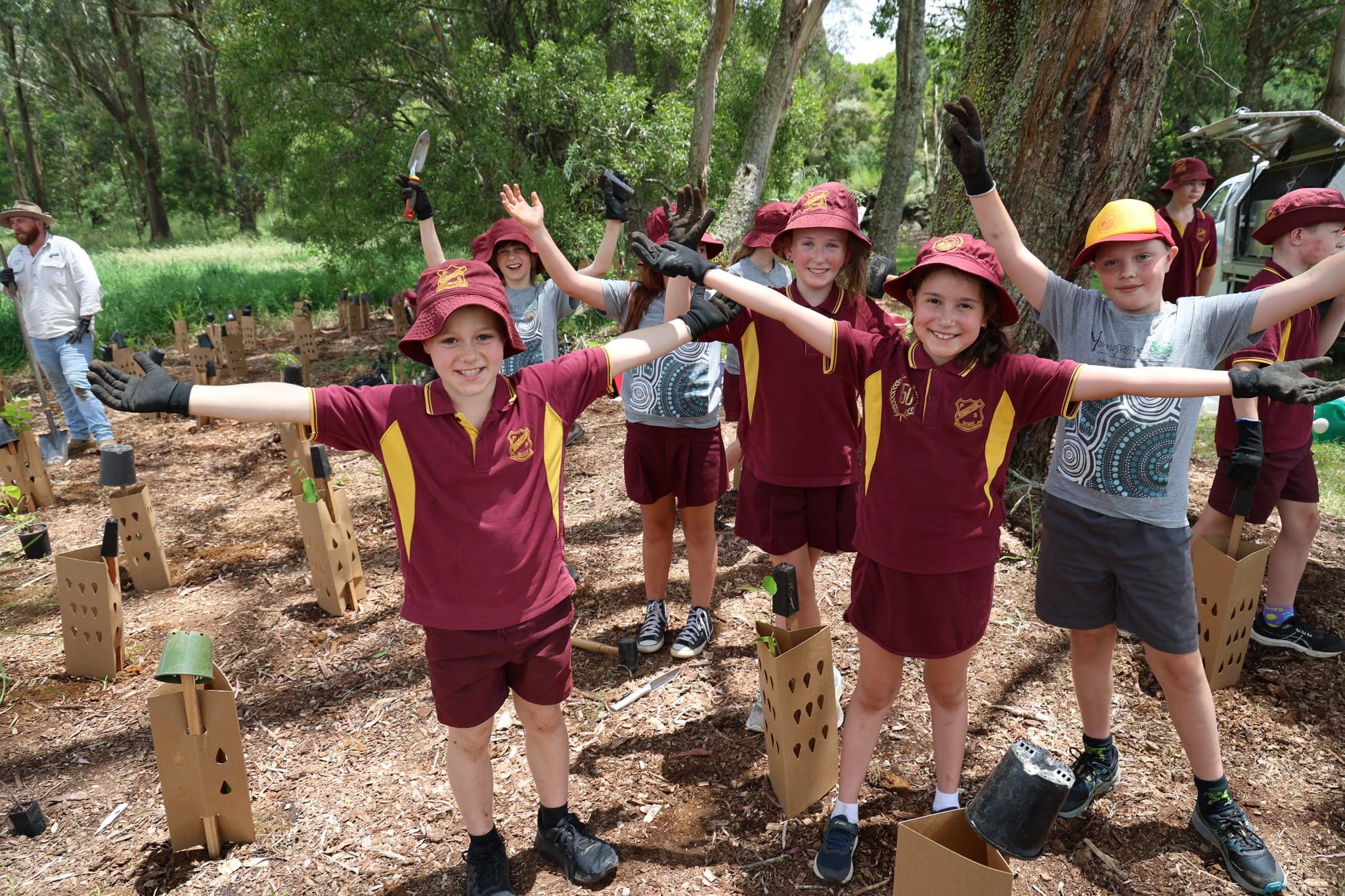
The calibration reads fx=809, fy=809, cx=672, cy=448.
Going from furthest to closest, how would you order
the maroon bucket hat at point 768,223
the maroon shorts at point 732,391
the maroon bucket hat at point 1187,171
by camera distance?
the maroon bucket hat at point 1187,171, the maroon shorts at point 732,391, the maroon bucket hat at point 768,223

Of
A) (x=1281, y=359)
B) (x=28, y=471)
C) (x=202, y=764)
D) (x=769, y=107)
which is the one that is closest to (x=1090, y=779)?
(x=1281, y=359)

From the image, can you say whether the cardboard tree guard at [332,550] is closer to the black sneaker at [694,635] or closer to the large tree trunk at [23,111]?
the black sneaker at [694,635]

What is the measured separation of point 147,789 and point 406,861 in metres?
1.14

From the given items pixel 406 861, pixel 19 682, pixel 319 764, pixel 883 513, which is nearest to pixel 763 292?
pixel 883 513

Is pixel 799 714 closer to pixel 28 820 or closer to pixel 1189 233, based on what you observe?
pixel 28 820

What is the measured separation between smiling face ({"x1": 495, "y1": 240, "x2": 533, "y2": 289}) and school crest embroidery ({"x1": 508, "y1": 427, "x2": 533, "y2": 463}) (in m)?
1.94

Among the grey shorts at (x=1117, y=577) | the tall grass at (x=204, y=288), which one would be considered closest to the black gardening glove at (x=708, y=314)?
the grey shorts at (x=1117, y=577)

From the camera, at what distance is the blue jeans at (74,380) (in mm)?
6680

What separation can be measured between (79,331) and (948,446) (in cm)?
733

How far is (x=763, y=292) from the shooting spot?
7.44 feet

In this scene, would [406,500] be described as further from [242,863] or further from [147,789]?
[147,789]

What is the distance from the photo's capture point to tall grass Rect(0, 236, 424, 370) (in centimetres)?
1165

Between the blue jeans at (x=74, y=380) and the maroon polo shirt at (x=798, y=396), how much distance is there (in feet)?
20.9

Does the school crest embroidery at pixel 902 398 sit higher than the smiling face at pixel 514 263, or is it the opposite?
the smiling face at pixel 514 263
